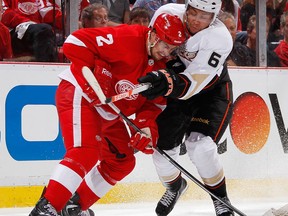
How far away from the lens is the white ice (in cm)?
437

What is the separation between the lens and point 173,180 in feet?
13.2

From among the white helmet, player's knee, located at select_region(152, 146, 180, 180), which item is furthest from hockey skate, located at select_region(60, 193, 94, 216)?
the white helmet

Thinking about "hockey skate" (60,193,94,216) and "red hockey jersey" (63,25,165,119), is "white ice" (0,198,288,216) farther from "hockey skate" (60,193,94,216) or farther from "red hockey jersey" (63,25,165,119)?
"red hockey jersey" (63,25,165,119)

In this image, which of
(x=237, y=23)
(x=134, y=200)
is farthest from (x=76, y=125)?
(x=237, y=23)

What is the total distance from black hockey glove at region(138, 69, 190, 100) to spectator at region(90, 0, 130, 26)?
166cm

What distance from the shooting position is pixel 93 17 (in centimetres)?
483

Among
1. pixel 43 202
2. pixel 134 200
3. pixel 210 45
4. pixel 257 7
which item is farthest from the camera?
pixel 257 7

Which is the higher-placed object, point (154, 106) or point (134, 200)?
point (154, 106)

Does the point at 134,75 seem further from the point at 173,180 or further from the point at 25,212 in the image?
the point at 25,212

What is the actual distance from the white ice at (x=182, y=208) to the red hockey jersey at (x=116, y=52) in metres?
1.10

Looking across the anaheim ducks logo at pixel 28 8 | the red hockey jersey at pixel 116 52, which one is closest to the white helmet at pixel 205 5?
the red hockey jersey at pixel 116 52

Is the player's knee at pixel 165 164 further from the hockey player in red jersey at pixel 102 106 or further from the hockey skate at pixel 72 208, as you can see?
the hockey skate at pixel 72 208

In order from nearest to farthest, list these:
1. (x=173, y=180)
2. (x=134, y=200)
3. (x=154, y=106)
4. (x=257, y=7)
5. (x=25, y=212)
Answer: (x=154, y=106) → (x=173, y=180) → (x=25, y=212) → (x=134, y=200) → (x=257, y=7)

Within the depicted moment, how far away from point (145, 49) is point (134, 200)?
155cm
